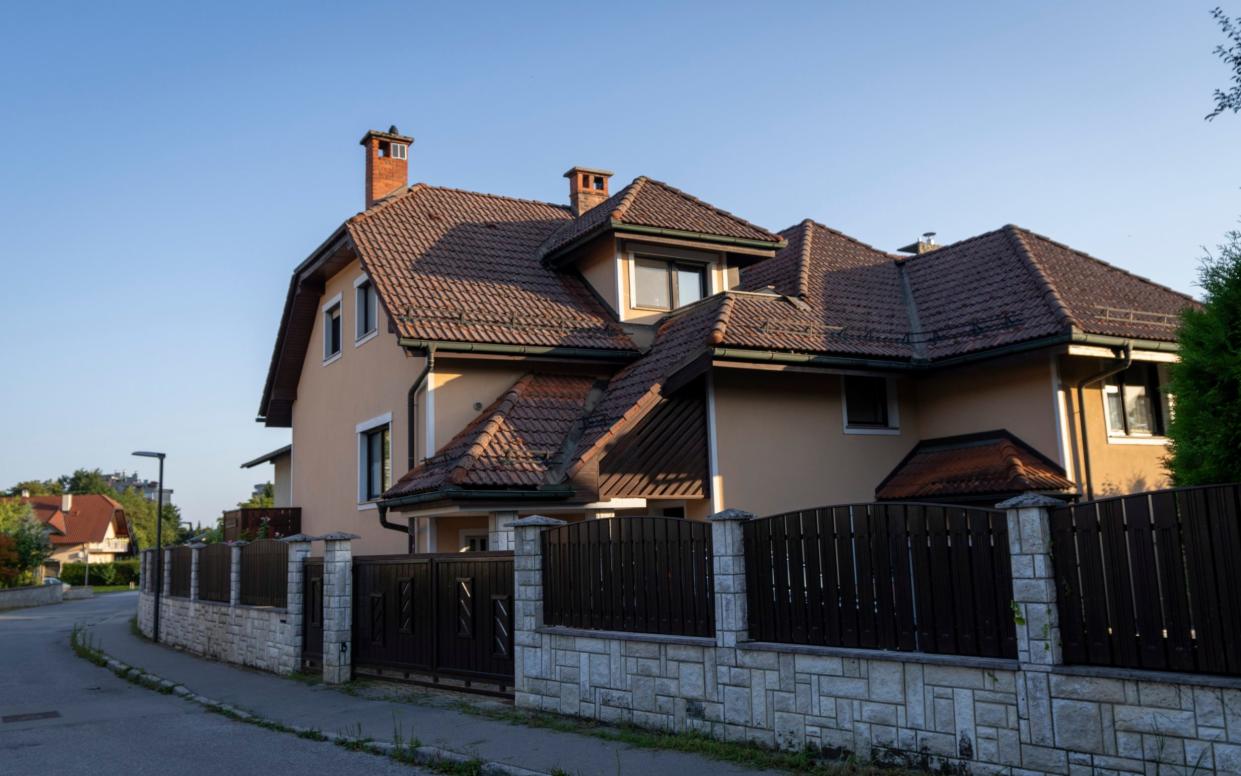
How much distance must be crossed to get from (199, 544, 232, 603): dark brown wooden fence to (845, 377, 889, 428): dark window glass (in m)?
10.8

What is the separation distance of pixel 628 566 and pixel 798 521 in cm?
203

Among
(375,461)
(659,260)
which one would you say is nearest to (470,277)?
(659,260)

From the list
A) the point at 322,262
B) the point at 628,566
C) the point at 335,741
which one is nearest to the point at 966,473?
the point at 628,566

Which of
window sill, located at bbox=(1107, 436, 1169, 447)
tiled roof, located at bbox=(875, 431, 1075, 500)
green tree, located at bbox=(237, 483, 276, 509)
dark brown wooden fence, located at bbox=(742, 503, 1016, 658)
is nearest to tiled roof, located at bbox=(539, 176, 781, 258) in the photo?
tiled roof, located at bbox=(875, 431, 1075, 500)

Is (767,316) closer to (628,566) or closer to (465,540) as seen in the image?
(465,540)

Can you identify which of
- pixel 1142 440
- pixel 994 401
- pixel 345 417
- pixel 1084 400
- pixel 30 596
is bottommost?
pixel 30 596

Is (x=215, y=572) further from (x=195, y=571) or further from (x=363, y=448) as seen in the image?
(x=363, y=448)

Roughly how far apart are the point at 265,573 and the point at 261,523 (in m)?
6.40

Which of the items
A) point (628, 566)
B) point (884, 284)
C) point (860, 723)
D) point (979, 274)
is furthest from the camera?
point (884, 284)

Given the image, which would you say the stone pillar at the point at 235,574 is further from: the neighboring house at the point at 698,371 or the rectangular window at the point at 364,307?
the rectangular window at the point at 364,307

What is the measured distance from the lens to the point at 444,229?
20.1 m

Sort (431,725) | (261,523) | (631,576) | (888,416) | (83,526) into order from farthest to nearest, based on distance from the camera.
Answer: (83,526) < (261,523) < (888,416) < (431,725) < (631,576)

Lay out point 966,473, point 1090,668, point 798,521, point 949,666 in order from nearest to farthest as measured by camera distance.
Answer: point 1090,668
point 949,666
point 798,521
point 966,473

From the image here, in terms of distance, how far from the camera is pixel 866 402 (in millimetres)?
17281
